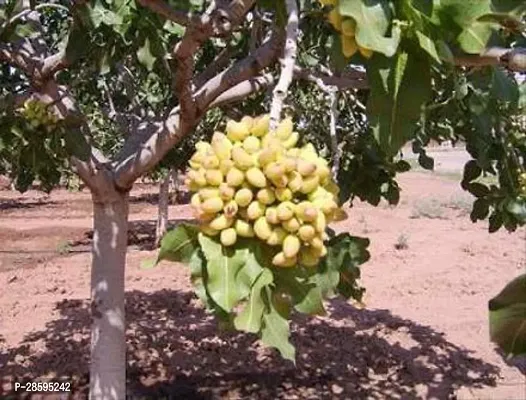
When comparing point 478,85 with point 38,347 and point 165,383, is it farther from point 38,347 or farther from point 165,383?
point 38,347

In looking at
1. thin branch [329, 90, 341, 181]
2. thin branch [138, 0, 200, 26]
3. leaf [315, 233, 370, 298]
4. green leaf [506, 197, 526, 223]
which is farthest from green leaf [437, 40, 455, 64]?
green leaf [506, 197, 526, 223]

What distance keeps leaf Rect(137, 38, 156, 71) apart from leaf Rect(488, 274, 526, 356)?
1727 millimetres

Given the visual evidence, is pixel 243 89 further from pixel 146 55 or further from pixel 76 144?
pixel 76 144

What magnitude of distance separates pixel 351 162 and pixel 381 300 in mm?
4666

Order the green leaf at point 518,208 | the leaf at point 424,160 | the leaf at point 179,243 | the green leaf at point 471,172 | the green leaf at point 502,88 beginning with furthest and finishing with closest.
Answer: the leaf at point 424,160 < the green leaf at point 471,172 < the green leaf at point 518,208 < the green leaf at point 502,88 < the leaf at point 179,243

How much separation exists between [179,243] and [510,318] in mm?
554

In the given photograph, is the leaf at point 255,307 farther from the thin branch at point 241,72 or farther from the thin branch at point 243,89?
the thin branch at point 243,89

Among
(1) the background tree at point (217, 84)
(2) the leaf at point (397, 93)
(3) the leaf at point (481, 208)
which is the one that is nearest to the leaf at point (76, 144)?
(1) the background tree at point (217, 84)

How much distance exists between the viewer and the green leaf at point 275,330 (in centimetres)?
101

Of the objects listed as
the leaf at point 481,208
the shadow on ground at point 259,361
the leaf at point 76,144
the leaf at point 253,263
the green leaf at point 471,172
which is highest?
the leaf at point 76,144

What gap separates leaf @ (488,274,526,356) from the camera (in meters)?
1.10

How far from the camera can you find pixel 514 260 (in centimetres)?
1030

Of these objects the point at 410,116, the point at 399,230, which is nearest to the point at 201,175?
the point at 410,116

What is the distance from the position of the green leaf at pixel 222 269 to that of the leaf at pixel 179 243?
0.30 ft
